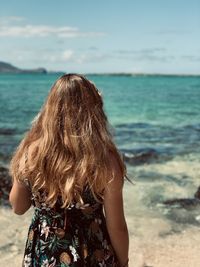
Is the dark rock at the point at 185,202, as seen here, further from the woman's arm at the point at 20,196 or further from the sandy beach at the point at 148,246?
the woman's arm at the point at 20,196

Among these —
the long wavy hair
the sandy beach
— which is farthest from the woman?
the sandy beach

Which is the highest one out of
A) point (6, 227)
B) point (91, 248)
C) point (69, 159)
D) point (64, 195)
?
point (69, 159)

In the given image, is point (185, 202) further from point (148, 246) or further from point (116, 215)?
point (116, 215)

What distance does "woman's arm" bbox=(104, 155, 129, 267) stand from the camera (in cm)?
284

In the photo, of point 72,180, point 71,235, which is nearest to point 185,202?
point 71,235

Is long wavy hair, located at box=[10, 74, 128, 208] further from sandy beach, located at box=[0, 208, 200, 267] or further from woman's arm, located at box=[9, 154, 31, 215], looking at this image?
sandy beach, located at box=[0, 208, 200, 267]

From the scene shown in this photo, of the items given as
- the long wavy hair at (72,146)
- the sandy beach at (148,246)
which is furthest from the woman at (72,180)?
the sandy beach at (148,246)

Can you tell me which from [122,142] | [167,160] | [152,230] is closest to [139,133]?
[122,142]

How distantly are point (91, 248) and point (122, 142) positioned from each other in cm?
1425

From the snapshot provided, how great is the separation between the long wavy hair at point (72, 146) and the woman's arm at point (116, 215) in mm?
33

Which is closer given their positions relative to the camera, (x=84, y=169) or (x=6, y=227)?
(x=84, y=169)

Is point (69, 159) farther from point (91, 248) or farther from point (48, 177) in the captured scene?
point (91, 248)

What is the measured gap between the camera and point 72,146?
2854 mm

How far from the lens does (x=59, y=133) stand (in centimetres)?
290
